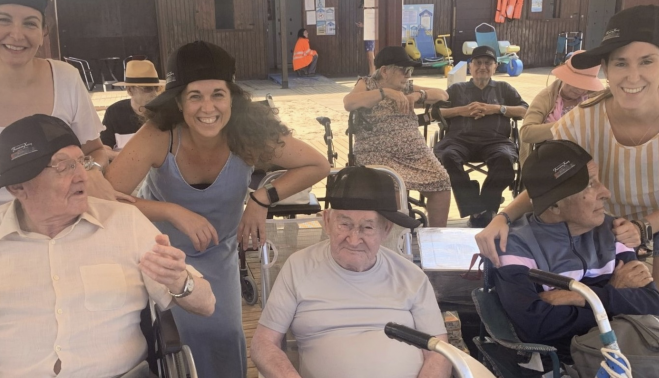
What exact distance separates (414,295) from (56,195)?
109 centimetres

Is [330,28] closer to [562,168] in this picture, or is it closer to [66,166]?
[562,168]

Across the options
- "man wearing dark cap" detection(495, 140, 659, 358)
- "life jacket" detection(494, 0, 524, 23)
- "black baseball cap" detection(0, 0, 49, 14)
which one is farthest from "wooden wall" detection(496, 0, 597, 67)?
"black baseball cap" detection(0, 0, 49, 14)

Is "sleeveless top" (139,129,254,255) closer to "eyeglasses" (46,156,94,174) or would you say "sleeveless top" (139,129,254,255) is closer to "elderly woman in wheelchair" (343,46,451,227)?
"eyeglasses" (46,156,94,174)

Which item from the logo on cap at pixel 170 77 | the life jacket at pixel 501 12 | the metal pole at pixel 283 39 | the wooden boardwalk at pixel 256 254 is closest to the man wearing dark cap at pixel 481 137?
the wooden boardwalk at pixel 256 254

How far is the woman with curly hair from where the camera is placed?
2113 millimetres

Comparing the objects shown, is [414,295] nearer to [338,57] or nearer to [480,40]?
[480,40]

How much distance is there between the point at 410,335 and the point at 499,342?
2.42 feet

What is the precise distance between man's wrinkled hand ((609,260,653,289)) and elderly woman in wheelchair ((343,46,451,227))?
2193mm

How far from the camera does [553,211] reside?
2033 mm

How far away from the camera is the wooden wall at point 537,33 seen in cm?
749

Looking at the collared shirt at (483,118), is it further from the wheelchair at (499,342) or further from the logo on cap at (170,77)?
the logo on cap at (170,77)

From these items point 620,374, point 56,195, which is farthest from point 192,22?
point 620,374

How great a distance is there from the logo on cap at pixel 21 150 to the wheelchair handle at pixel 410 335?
1.06 metres

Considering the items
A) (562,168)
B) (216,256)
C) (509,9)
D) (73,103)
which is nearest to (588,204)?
(562,168)
